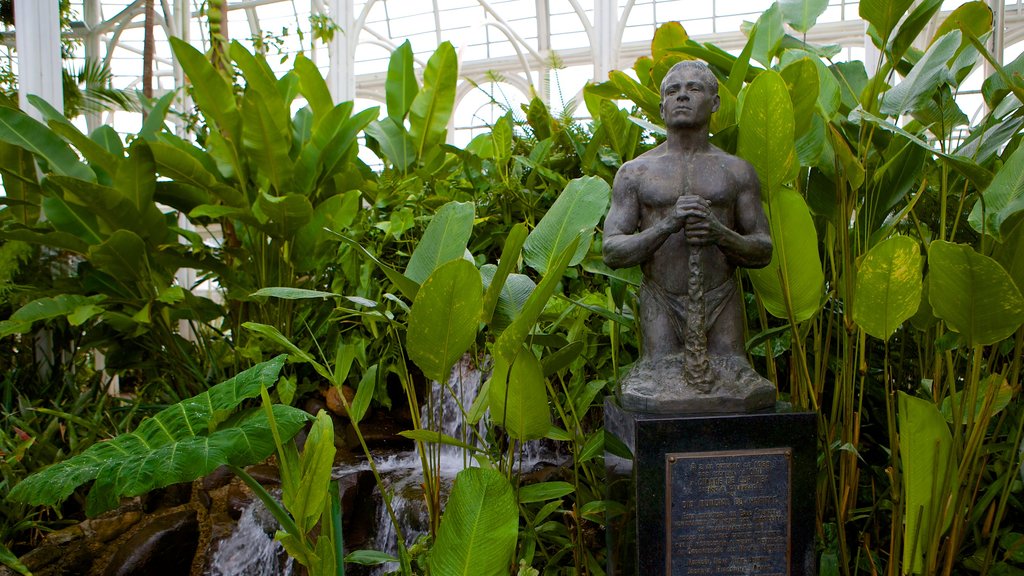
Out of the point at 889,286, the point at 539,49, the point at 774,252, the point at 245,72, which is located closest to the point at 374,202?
the point at 245,72

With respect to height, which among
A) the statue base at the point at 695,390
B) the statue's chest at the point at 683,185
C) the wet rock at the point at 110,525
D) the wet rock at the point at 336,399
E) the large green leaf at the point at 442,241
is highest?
the statue's chest at the point at 683,185

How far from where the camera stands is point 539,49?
12.8 metres

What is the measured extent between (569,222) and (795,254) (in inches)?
22.2

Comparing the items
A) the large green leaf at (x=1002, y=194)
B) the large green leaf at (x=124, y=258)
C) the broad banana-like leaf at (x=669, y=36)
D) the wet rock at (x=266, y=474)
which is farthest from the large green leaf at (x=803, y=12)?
the large green leaf at (x=124, y=258)

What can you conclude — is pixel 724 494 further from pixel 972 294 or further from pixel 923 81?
pixel 923 81

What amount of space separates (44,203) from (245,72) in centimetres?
113

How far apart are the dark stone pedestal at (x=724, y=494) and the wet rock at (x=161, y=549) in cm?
202

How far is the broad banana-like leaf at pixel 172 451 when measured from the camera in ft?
5.29

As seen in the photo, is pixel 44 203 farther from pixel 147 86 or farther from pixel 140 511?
pixel 147 86

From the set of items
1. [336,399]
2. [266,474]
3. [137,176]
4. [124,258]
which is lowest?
[266,474]

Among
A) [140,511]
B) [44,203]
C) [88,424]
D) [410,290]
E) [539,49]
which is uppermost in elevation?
[539,49]

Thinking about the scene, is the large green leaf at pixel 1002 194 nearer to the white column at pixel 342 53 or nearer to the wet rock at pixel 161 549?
the wet rock at pixel 161 549

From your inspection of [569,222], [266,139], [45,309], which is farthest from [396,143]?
[569,222]

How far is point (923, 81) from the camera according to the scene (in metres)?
1.98
